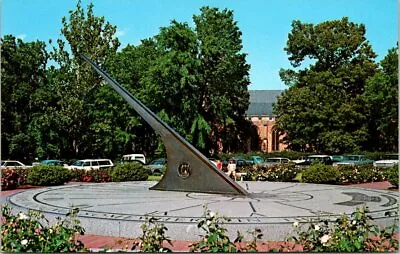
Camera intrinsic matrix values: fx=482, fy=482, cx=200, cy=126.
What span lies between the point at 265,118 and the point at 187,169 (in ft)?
202

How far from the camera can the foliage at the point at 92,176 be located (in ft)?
65.8

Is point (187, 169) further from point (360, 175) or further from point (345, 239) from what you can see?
point (360, 175)

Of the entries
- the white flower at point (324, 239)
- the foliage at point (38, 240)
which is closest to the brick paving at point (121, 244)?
the foliage at point (38, 240)

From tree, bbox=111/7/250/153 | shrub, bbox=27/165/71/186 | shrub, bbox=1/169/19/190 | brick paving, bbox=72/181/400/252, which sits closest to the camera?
brick paving, bbox=72/181/400/252

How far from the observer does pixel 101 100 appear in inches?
1410

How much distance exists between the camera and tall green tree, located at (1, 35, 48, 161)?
34188 mm

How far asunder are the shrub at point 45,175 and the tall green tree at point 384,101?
80.1ft

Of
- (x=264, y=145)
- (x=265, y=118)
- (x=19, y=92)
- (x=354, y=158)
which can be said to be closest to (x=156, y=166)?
(x=19, y=92)

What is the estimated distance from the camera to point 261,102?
77.0m

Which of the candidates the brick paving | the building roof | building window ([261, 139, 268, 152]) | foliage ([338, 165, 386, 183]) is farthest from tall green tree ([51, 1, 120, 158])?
the building roof

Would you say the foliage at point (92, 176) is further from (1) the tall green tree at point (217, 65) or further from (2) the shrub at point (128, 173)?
(1) the tall green tree at point (217, 65)

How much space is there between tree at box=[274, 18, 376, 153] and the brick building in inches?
772

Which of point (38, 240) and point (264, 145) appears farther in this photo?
point (264, 145)

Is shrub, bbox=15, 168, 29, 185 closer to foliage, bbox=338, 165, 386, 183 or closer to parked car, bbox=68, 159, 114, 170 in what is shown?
parked car, bbox=68, 159, 114, 170
